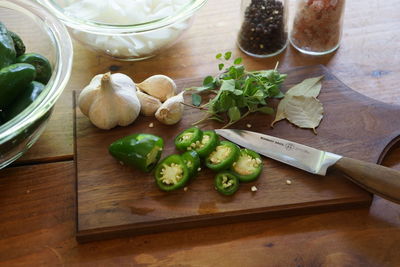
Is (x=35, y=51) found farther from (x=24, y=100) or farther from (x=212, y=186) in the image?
(x=212, y=186)

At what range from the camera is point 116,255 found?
42.8 inches

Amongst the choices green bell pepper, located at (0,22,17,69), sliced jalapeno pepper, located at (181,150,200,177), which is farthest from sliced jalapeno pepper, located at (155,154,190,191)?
green bell pepper, located at (0,22,17,69)

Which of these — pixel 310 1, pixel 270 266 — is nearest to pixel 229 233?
pixel 270 266

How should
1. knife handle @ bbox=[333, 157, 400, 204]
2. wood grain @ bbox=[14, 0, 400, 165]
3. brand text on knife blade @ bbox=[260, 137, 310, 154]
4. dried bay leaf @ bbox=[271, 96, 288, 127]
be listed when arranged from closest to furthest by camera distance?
knife handle @ bbox=[333, 157, 400, 204], brand text on knife blade @ bbox=[260, 137, 310, 154], dried bay leaf @ bbox=[271, 96, 288, 127], wood grain @ bbox=[14, 0, 400, 165]

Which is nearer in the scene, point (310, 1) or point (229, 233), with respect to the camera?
point (229, 233)

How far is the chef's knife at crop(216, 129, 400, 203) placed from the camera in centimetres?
107

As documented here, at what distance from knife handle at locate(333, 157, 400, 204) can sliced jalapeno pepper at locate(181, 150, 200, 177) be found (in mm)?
295

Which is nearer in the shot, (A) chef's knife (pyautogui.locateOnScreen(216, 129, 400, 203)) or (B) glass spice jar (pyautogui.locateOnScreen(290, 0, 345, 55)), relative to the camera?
(A) chef's knife (pyautogui.locateOnScreen(216, 129, 400, 203))

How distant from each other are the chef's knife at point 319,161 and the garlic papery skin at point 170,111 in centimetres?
11

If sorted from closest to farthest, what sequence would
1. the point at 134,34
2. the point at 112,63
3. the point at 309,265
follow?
the point at 309,265
the point at 134,34
the point at 112,63

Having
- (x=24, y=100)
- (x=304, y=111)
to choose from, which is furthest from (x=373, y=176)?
(x=24, y=100)

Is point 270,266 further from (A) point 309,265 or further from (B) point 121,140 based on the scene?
(B) point 121,140

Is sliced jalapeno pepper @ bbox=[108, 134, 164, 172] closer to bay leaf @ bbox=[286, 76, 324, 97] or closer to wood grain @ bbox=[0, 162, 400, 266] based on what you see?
wood grain @ bbox=[0, 162, 400, 266]

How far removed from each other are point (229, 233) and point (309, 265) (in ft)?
0.57
